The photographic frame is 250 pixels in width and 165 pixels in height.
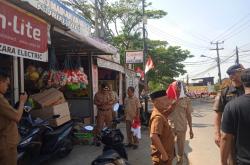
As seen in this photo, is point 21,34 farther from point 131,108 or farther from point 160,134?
point 131,108

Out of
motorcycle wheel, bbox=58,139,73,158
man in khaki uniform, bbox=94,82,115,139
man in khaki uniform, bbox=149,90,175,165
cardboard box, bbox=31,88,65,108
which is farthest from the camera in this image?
man in khaki uniform, bbox=94,82,115,139

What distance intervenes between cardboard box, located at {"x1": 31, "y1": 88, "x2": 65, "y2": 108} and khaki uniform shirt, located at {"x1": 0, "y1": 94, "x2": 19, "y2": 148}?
366 centimetres

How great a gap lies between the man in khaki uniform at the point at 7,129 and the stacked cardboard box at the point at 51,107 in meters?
3.41

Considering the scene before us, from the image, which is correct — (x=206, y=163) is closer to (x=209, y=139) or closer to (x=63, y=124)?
(x=63, y=124)

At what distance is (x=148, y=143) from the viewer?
11531 millimetres

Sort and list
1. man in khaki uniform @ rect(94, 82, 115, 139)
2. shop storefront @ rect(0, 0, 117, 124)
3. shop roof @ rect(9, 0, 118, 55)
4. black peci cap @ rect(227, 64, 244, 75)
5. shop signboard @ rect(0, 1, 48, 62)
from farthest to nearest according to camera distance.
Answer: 1. man in khaki uniform @ rect(94, 82, 115, 139)
2. shop roof @ rect(9, 0, 118, 55)
3. shop storefront @ rect(0, 0, 117, 124)
4. shop signboard @ rect(0, 1, 48, 62)
5. black peci cap @ rect(227, 64, 244, 75)

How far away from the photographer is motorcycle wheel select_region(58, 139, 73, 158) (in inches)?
324

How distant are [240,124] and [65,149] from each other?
18.0 ft

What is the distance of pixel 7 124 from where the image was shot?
5066 mm

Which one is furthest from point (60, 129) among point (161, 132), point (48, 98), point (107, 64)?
point (107, 64)

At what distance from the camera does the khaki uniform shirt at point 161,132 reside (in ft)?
16.0

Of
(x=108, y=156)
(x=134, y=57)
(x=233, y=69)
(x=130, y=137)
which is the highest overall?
(x=134, y=57)

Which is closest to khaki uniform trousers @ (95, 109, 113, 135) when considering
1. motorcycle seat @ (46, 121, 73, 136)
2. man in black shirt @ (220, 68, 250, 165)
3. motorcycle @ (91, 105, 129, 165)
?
motorcycle seat @ (46, 121, 73, 136)

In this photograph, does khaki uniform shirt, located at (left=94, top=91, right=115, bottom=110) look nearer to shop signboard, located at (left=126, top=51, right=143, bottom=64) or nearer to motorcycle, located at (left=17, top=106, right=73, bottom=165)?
motorcycle, located at (left=17, top=106, right=73, bottom=165)
